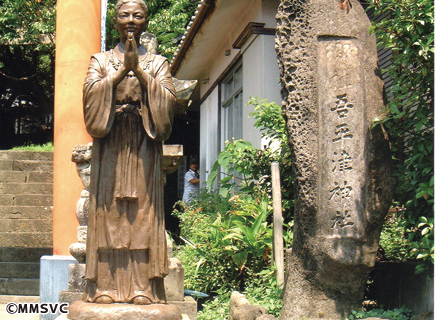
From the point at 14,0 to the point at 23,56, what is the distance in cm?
490

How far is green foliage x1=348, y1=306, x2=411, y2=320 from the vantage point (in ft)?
17.7

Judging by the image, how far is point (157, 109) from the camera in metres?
4.52

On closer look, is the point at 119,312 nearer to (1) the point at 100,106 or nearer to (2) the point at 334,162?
(1) the point at 100,106

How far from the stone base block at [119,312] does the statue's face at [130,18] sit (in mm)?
2082

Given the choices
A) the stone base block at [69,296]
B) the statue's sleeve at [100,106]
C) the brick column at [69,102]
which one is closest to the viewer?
the statue's sleeve at [100,106]

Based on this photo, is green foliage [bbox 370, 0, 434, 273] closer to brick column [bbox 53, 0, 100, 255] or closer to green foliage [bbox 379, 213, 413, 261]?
green foliage [bbox 379, 213, 413, 261]

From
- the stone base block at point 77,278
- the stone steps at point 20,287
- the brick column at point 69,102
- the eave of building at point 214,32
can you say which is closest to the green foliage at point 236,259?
the stone base block at point 77,278

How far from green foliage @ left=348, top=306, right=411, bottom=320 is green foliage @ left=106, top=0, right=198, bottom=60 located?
31.9 ft

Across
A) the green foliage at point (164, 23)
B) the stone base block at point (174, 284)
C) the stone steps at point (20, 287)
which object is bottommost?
the stone steps at point (20, 287)

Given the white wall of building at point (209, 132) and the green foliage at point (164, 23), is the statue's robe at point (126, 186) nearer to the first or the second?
the white wall of building at point (209, 132)

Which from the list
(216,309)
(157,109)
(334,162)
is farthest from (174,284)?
(157,109)

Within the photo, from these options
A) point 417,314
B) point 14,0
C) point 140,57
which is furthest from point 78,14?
point 14,0

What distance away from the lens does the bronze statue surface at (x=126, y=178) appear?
450 cm

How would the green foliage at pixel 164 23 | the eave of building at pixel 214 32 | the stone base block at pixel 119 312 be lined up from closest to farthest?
the stone base block at pixel 119 312 < the eave of building at pixel 214 32 < the green foliage at pixel 164 23
